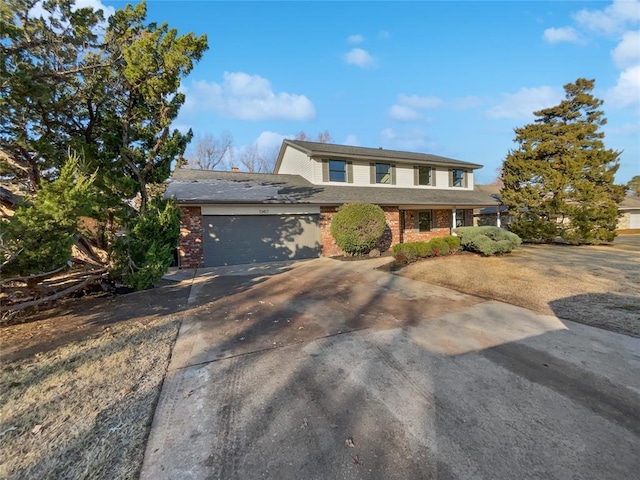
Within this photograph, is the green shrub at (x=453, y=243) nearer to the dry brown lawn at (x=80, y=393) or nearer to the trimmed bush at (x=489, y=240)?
the trimmed bush at (x=489, y=240)

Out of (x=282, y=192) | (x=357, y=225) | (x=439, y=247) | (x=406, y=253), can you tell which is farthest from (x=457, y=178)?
(x=282, y=192)

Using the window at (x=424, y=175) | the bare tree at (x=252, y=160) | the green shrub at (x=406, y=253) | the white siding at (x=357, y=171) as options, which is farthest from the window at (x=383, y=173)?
the bare tree at (x=252, y=160)

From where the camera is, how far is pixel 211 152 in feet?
96.5

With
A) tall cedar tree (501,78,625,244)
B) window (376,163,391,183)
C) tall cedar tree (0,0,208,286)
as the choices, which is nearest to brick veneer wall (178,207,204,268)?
tall cedar tree (0,0,208,286)

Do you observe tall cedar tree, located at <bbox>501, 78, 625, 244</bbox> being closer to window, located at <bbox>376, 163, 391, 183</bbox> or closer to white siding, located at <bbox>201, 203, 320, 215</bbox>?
window, located at <bbox>376, 163, 391, 183</bbox>

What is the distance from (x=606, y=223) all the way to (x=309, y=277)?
1655cm

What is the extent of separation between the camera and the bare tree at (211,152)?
2877cm

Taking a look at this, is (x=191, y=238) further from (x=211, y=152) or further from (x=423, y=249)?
(x=211, y=152)

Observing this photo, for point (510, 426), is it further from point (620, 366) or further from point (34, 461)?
point (34, 461)

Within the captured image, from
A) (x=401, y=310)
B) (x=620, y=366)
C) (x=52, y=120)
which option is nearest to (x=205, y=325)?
(x=401, y=310)

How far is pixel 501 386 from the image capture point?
109 inches

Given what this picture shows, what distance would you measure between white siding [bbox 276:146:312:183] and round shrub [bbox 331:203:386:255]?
170 inches

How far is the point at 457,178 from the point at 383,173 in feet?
19.6

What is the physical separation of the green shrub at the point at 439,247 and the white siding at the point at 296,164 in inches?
279
